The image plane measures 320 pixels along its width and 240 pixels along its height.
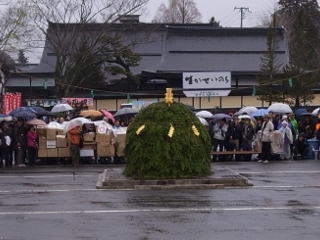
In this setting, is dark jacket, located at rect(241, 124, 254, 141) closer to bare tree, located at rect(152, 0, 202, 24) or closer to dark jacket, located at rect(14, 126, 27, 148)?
dark jacket, located at rect(14, 126, 27, 148)

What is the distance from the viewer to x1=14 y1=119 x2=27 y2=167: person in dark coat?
24.0 m

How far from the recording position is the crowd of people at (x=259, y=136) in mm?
25266

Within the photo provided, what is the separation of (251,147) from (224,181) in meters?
9.14

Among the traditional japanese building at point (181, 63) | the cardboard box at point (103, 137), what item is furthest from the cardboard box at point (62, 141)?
the traditional japanese building at point (181, 63)

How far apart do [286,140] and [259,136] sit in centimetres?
111

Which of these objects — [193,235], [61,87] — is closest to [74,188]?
[193,235]

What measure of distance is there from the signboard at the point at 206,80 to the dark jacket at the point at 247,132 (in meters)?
8.59

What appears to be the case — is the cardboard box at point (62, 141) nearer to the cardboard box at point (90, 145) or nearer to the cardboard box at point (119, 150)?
the cardboard box at point (90, 145)

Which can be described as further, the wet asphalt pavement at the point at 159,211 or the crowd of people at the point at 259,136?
the crowd of people at the point at 259,136

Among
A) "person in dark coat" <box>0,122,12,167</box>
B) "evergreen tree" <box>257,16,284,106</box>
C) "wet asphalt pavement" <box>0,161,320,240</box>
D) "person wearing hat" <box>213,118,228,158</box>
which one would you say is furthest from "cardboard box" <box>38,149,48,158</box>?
"evergreen tree" <box>257,16,284,106</box>

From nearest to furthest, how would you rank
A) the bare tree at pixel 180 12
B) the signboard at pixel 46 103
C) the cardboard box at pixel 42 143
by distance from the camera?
the cardboard box at pixel 42 143, the signboard at pixel 46 103, the bare tree at pixel 180 12

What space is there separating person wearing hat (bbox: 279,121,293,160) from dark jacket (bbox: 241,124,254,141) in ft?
3.63

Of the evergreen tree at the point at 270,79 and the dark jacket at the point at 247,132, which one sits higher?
the evergreen tree at the point at 270,79

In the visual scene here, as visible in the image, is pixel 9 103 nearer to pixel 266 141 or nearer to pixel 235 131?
pixel 235 131
